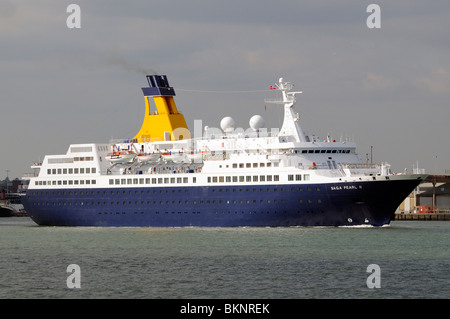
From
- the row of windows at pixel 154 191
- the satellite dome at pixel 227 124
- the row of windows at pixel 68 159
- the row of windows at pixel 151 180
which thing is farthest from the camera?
the row of windows at pixel 68 159

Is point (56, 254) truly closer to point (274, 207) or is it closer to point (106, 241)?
point (106, 241)

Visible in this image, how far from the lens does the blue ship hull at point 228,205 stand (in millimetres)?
59844

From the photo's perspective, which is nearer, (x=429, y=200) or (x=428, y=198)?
(x=429, y=200)

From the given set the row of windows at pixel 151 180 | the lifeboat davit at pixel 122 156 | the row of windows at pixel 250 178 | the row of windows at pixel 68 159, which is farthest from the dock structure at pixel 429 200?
the row of windows at pixel 68 159

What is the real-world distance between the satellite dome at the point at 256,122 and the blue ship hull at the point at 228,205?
5475 millimetres

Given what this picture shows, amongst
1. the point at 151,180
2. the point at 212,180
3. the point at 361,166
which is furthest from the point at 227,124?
the point at 361,166

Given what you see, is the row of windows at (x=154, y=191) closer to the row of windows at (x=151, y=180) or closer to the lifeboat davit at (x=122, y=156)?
the row of windows at (x=151, y=180)

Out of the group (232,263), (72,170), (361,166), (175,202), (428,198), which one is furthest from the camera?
(428,198)

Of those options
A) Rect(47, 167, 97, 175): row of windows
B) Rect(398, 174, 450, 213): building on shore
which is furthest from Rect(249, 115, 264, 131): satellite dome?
Rect(398, 174, 450, 213): building on shore

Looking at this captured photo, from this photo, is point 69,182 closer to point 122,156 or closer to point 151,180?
point 122,156

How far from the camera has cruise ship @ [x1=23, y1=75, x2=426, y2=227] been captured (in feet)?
198

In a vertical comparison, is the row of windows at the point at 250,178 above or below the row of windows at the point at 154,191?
above

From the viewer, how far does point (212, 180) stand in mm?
65062

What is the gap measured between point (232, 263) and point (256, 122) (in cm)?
2575
